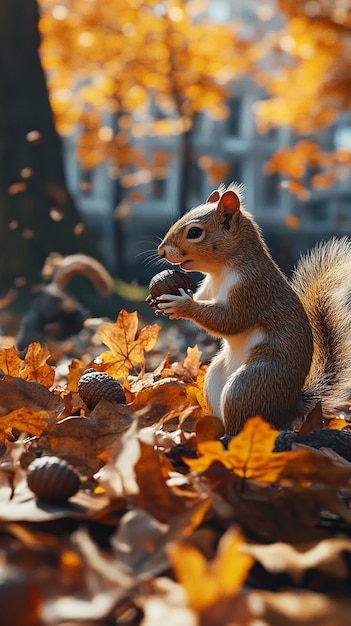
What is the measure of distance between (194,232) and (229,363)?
339 millimetres

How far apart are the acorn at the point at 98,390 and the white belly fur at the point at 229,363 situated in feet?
0.69

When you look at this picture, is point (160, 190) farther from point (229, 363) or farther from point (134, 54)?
point (229, 363)

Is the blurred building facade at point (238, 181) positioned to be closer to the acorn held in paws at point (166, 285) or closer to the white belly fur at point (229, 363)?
the acorn held in paws at point (166, 285)

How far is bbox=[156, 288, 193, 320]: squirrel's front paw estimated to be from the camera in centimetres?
174

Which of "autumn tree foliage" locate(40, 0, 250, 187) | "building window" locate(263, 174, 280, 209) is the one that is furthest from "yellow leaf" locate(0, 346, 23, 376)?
"building window" locate(263, 174, 280, 209)

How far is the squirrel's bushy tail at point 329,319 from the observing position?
1751mm

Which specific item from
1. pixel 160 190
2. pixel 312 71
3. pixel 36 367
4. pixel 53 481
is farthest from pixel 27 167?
pixel 160 190

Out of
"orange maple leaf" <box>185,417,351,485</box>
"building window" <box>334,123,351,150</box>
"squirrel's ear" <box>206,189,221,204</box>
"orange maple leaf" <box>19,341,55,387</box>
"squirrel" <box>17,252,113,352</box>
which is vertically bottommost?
"building window" <box>334,123,351,150</box>

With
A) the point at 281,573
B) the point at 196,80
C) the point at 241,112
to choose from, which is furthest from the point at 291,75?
the point at 241,112

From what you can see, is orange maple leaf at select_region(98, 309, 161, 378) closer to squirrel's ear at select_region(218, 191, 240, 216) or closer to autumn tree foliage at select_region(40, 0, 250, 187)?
squirrel's ear at select_region(218, 191, 240, 216)

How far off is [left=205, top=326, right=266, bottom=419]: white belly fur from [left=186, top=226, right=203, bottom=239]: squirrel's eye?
0.27m

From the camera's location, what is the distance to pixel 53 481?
109 centimetres

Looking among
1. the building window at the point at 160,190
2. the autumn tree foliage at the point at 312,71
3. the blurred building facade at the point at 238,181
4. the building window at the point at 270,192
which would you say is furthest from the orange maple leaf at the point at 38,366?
the building window at the point at 270,192

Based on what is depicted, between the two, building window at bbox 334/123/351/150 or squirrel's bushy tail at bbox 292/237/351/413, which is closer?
squirrel's bushy tail at bbox 292/237/351/413
